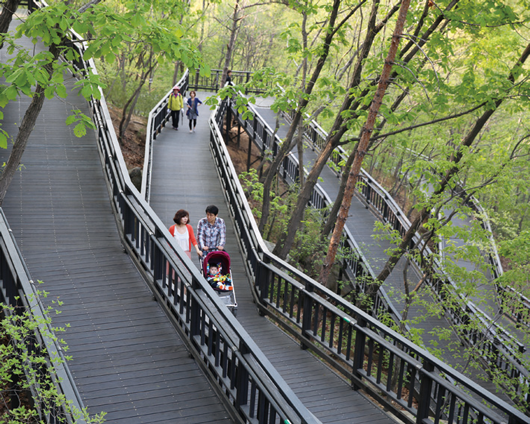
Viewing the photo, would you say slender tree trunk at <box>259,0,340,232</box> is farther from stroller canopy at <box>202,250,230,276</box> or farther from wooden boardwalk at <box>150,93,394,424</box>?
stroller canopy at <box>202,250,230,276</box>

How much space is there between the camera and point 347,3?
1202cm

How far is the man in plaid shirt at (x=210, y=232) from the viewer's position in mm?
8320

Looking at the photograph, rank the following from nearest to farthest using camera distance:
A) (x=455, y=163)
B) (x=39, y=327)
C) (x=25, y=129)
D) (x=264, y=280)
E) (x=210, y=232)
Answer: (x=39, y=327), (x=25, y=129), (x=210, y=232), (x=264, y=280), (x=455, y=163)

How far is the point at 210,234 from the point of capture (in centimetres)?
841

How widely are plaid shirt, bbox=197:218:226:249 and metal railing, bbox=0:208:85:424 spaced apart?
10.5 ft

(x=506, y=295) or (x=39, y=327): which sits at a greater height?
(x=39, y=327)

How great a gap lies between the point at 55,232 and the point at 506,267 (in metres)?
23.1

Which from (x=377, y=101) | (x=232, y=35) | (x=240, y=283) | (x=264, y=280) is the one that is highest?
(x=232, y=35)

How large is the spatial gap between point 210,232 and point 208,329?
3.00 metres

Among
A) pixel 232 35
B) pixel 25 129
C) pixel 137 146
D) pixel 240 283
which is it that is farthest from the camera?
pixel 137 146

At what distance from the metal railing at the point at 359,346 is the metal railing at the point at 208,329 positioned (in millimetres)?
1494

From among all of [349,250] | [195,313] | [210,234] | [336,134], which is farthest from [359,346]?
[349,250]

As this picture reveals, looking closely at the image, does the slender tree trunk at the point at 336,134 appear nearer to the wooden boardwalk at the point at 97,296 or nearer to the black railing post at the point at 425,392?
the wooden boardwalk at the point at 97,296

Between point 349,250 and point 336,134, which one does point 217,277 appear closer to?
point 336,134
